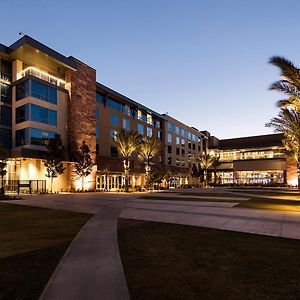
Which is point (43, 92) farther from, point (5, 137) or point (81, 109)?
point (5, 137)

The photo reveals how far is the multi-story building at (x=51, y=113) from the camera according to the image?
34312mm

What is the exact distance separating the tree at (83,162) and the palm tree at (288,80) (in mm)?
23752

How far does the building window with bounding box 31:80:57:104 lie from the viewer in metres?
34.7

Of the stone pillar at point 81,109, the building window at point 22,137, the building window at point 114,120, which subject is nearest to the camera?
the building window at point 22,137

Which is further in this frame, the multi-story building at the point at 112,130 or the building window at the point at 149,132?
the building window at the point at 149,132

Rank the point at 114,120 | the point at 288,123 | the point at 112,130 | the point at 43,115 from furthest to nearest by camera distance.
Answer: the point at 114,120 < the point at 112,130 < the point at 43,115 < the point at 288,123

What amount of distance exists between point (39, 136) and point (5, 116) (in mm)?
4880

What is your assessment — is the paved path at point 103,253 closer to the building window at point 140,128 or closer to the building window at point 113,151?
the building window at point 113,151

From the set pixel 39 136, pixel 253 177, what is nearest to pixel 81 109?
pixel 39 136

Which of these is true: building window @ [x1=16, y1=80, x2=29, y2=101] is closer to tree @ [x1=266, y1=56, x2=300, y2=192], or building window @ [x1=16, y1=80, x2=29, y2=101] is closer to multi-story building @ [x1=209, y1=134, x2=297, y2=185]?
tree @ [x1=266, y1=56, x2=300, y2=192]

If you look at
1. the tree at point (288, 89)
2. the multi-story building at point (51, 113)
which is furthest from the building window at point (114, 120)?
the tree at point (288, 89)

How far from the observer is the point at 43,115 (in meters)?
36.0

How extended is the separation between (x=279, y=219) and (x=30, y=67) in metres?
34.3

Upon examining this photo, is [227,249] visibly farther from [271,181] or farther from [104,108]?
[271,181]
